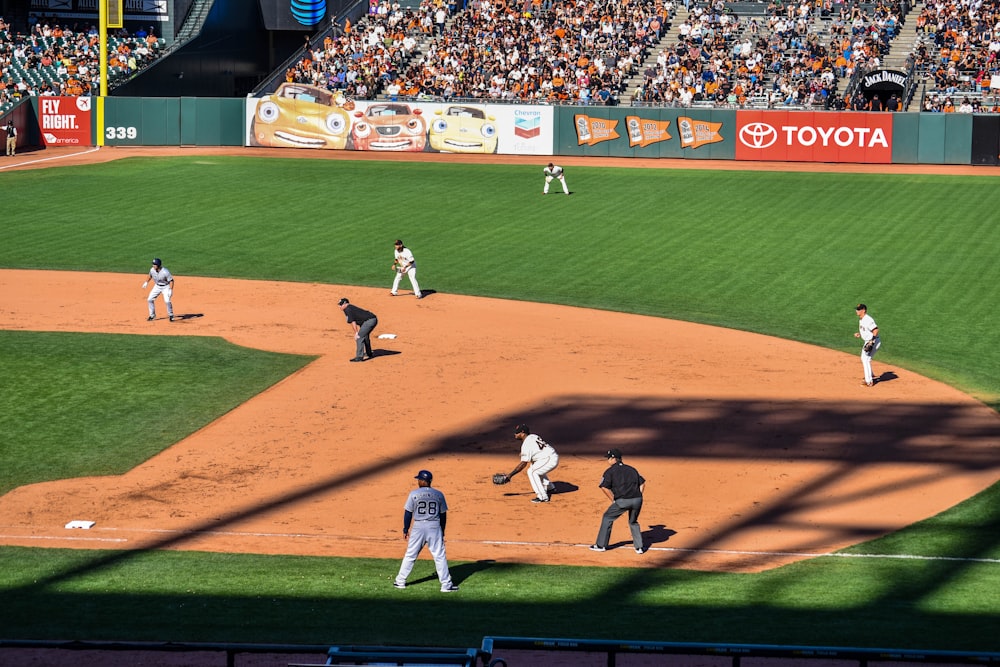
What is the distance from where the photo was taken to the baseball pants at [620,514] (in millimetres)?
16672

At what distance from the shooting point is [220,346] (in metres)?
28.5

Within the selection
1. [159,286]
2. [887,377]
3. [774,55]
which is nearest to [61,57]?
[774,55]

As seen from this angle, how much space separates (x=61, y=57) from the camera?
217ft

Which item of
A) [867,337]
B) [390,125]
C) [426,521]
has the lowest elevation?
[426,521]

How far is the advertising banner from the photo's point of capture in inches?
2285

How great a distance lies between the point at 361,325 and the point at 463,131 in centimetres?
3344

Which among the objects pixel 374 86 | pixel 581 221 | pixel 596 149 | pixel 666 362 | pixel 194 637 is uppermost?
pixel 374 86

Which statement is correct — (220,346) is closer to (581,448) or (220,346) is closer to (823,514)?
(581,448)

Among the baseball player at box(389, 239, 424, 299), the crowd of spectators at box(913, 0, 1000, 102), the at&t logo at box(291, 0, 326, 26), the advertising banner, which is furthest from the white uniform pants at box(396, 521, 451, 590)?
the at&t logo at box(291, 0, 326, 26)

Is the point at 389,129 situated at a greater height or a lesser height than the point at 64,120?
lesser

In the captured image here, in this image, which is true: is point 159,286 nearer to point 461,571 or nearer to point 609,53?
point 461,571

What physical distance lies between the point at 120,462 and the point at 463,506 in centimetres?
575

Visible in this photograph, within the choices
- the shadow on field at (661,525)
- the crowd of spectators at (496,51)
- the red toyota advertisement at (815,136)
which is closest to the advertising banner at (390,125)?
the crowd of spectators at (496,51)

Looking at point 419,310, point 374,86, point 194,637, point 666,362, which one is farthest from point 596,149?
point 194,637
